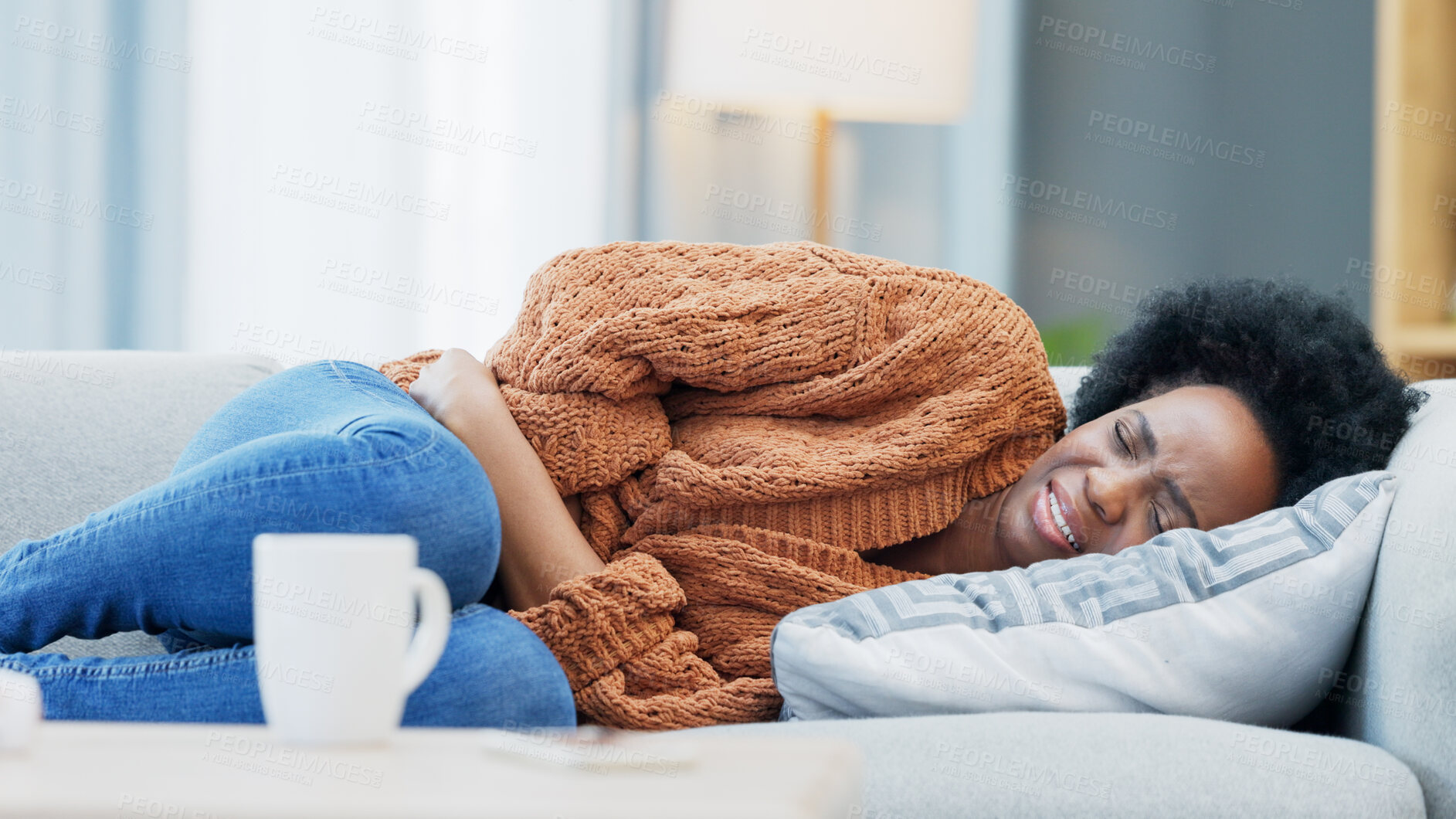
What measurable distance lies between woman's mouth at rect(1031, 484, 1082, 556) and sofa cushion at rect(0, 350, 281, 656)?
2.84 feet

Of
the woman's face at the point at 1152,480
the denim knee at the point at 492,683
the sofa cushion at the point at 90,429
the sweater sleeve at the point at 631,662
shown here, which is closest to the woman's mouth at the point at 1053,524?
the woman's face at the point at 1152,480

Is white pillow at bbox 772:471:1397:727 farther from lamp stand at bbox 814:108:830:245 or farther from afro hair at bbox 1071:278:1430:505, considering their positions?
lamp stand at bbox 814:108:830:245

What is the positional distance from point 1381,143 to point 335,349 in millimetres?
1968

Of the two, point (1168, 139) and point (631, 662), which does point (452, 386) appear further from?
point (1168, 139)

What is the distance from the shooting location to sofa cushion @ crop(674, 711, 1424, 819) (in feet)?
2.30

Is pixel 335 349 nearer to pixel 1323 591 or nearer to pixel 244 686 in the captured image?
pixel 244 686

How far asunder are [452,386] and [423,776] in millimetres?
782

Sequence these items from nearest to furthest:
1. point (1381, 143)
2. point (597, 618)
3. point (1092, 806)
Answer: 1. point (1092, 806)
2. point (597, 618)
3. point (1381, 143)

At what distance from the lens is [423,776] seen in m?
0.42

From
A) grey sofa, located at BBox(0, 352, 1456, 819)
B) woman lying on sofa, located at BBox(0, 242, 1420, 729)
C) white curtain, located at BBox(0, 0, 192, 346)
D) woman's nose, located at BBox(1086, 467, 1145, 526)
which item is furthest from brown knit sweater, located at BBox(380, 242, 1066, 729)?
white curtain, located at BBox(0, 0, 192, 346)

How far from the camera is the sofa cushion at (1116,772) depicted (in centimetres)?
70

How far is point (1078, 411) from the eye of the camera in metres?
1.40

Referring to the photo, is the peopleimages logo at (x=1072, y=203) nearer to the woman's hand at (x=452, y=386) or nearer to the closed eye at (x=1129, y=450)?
the closed eye at (x=1129, y=450)

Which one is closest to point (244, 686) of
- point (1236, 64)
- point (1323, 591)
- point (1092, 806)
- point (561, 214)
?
point (1092, 806)
